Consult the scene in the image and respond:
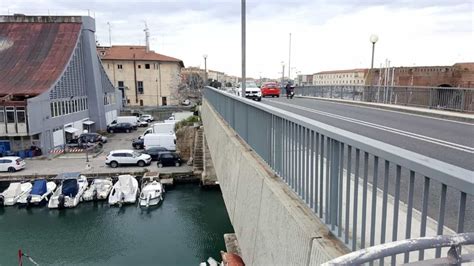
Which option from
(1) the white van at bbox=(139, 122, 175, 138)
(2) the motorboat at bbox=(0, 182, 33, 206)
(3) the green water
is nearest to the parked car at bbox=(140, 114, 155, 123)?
(1) the white van at bbox=(139, 122, 175, 138)

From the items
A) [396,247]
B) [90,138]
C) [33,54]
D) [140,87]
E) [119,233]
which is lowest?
[119,233]

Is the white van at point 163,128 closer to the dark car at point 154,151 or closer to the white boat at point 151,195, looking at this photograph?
the dark car at point 154,151

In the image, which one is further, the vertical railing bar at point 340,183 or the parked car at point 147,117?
the parked car at point 147,117

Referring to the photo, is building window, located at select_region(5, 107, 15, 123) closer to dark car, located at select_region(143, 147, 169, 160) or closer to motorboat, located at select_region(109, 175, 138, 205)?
dark car, located at select_region(143, 147, 169, 160)

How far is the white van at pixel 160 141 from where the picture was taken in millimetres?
40219

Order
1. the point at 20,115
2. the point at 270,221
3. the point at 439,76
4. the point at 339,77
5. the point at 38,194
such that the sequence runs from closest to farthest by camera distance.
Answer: the point at 270,221, the point at 38,194, the point at 439,76, the point at 20,115, the point at 339,77

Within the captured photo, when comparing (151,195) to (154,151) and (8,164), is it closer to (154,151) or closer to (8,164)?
(154,151)

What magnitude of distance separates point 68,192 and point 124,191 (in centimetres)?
456

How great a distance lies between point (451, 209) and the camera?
4105mm

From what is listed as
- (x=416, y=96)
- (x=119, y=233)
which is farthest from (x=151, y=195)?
(x=416, y=96)

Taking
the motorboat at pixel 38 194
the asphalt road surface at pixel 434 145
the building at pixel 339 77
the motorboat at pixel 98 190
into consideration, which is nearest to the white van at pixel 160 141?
the motorboat at pixel 98 190

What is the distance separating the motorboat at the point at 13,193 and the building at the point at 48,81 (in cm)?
733

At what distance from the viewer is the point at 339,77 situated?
126m

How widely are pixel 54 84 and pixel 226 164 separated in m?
38.2
